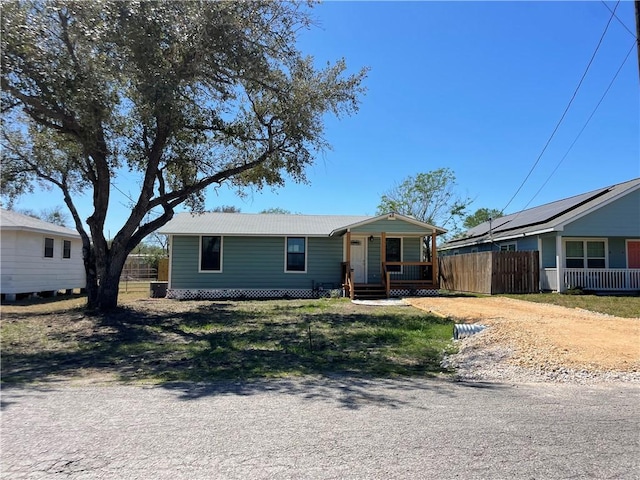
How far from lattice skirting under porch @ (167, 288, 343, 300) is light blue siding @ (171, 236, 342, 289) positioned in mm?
218

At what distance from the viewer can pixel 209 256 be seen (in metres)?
19.1

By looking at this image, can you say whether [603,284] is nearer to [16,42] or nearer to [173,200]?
[173,200]

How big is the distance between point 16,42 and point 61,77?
0.83m

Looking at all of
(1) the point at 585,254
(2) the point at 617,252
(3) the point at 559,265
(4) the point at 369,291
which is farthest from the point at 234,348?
(2) the point at 617,252

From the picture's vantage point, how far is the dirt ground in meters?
6.45

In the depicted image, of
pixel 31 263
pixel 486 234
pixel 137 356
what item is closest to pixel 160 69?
pixel 137 356

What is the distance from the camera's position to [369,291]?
1784 cm

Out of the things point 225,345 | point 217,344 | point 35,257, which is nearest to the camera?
point 225,345

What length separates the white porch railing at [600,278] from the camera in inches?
733

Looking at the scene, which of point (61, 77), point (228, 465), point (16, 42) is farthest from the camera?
point (61, 77)

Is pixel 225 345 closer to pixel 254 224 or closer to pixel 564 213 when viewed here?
pixel 254 224

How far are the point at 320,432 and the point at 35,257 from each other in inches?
711

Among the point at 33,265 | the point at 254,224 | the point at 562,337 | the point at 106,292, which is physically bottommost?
the point at 562,337

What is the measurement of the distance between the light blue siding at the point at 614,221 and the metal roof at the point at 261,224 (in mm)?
6339
